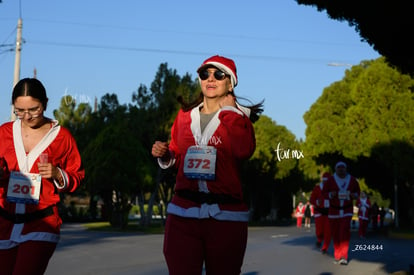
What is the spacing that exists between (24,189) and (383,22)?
7516 millimetres

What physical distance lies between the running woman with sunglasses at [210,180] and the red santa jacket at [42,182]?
0.76 metres

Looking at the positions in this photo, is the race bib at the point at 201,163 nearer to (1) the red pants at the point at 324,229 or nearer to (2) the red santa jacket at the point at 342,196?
(2) the red santa jacket at the point at 342,196

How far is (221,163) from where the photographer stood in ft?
15.8

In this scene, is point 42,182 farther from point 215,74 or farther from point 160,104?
point 160,104

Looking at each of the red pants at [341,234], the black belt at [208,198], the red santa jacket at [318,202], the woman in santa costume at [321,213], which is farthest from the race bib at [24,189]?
the red santa jacket at [318,202]

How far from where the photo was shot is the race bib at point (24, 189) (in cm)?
497

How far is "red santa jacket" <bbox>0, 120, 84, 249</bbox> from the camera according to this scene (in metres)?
4.92

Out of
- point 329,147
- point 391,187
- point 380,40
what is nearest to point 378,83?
point 329,147

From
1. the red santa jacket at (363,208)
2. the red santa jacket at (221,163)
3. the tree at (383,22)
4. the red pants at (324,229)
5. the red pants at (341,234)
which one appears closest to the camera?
the red santa jacket at (221,163)

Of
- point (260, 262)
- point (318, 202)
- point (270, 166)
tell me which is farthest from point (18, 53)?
point (270, 166)

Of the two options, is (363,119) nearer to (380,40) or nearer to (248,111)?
(380,40)

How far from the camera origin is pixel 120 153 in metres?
32.2

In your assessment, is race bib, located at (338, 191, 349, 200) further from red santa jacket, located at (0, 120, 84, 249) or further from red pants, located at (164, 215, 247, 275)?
red pants, located at (164, 215, 247, 275)

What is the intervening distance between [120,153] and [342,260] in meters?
19.7
